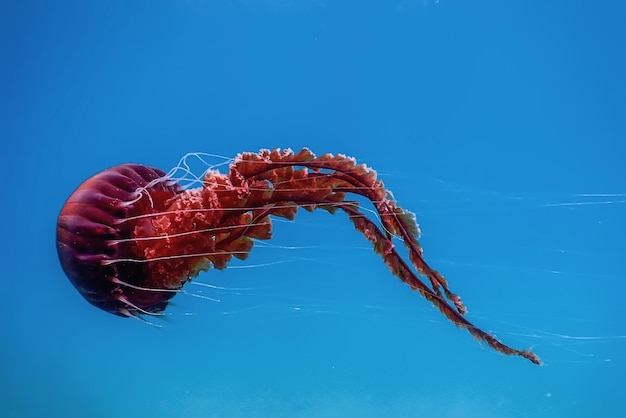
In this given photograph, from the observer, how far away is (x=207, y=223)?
3416 mm

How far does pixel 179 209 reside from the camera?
138 inches

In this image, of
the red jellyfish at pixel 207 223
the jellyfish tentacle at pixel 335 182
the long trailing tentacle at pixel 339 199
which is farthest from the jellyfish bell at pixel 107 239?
the jellyfish tentacle at pixel 335 182

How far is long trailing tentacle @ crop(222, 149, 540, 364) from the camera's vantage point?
10.6ft

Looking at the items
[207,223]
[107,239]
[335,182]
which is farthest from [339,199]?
[107,239]

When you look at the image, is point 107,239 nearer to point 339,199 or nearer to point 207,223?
point 207,223

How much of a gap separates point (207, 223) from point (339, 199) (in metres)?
0.83

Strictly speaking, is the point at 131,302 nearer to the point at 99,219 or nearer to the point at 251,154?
the point at 99,219

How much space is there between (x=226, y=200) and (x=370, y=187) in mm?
882

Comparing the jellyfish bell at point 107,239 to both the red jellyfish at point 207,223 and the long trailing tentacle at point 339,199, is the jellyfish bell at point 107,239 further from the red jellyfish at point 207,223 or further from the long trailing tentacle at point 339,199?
the long trailing tentacle at point 339,199

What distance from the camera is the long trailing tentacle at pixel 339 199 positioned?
10.6 ft

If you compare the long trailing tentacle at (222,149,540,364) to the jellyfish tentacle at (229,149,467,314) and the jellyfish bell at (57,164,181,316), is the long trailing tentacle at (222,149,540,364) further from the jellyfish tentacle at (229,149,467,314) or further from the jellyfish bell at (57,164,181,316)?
the jellyfish bell at (57,164,181,316)


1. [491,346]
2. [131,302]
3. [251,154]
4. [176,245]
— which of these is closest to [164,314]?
[131,302]

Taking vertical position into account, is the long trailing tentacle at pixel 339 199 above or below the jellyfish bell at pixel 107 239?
above

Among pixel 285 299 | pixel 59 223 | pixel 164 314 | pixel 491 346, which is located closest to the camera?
pixel 491 346
